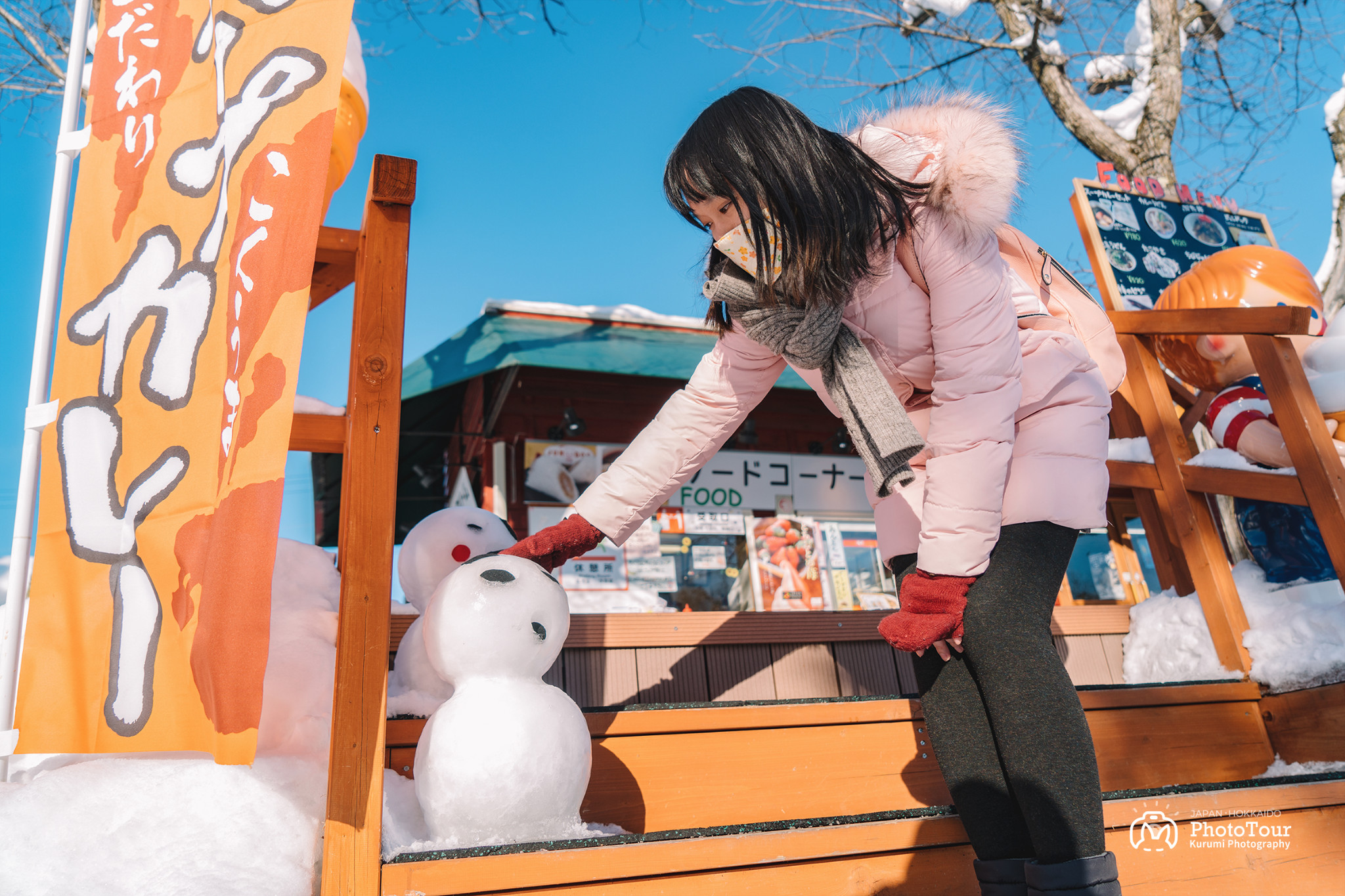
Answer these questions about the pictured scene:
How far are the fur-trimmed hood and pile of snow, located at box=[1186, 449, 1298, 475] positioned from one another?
1570 millimetres

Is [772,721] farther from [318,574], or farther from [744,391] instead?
[318,574]

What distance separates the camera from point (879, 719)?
71.4 inches

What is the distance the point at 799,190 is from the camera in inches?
48.8

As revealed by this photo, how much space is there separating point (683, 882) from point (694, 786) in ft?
1.45

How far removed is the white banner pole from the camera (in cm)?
142

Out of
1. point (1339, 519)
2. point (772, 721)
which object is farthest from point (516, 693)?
point (1339, 519)

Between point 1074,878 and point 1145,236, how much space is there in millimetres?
3882

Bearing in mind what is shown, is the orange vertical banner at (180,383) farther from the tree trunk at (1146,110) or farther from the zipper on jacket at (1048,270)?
the tree trunk at (1146,110)

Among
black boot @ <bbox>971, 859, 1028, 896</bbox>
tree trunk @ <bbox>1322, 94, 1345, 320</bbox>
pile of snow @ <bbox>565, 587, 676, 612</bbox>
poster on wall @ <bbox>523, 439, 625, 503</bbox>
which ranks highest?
tree trunk @ <bbox>1322, 94, 1345, 320</bbox>

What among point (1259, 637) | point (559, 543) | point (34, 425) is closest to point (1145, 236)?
point (1259, 637)

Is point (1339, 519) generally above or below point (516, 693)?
above

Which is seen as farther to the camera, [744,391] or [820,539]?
[820,539]

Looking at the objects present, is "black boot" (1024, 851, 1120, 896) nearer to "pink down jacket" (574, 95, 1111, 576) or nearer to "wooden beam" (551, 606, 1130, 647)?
"pink down jacket" (574, 95, 1111, 576)

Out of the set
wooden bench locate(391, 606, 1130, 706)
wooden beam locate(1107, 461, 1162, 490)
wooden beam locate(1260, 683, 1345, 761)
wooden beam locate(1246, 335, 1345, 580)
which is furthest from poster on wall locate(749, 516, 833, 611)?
wooden beam locate(1246, 335, 1345, 580)
